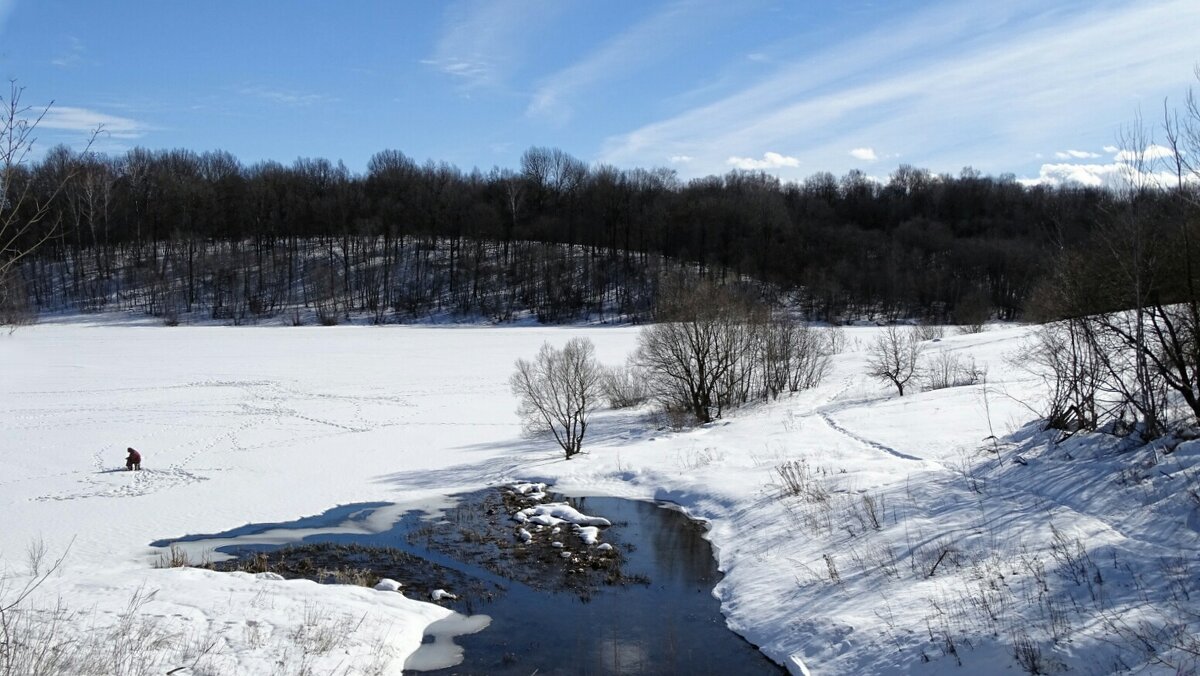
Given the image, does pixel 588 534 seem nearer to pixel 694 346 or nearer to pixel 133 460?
pixel 133 460

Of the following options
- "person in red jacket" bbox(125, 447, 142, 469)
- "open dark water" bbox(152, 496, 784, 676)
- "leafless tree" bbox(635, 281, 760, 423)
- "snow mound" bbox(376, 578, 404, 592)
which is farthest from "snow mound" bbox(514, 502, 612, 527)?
"leafless tree" bbox(635, 281, 760, 423)

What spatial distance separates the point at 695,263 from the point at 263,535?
8197 centimetres

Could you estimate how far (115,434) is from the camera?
97.1ft

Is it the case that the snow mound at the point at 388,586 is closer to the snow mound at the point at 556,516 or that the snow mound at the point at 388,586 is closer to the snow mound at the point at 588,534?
the snow mound at the point at 588,534

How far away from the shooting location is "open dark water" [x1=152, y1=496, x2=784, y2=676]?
10.2m

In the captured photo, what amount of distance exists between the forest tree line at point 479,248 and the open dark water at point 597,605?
61579mm

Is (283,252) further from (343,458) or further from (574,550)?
(574,550)

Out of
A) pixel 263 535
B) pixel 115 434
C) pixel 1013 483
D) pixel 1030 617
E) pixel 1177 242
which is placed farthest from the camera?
pixel 115 434

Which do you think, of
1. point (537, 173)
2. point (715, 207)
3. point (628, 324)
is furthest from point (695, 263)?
point (537, 173)

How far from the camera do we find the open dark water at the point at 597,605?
10.2m

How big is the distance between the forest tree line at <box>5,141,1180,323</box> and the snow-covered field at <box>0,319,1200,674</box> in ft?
148

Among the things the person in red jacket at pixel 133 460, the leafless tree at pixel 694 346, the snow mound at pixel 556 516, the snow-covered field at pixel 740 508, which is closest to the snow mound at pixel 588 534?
the snow mound at pixel 556 516

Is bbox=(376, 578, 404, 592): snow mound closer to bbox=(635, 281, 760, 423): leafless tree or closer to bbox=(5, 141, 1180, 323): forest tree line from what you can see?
bbox=(635, 281, 760, 423): leafless tree

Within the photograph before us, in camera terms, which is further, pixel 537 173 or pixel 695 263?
pixel 537 173
